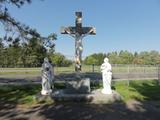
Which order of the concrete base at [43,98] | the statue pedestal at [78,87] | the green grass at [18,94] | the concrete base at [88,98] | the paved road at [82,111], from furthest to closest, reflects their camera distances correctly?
the statue pedestal at [78,87], the green grass at [18,94], the concrete base at [43,98], the concrete base at [88,98], the paved road at [82,111]

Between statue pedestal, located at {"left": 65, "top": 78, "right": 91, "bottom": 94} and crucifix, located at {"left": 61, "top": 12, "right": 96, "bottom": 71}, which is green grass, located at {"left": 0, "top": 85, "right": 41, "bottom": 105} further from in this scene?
crucifix, located at {"left": 61, "top": 12, "right": 96, "bottom": 71}

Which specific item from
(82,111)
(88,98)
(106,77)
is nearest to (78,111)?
(82,111)

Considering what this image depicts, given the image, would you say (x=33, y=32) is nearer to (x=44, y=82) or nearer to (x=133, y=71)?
(x=44, y=82)

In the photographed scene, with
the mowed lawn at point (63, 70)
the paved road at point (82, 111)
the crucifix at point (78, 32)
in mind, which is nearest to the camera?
the paved road at point (82, 111)

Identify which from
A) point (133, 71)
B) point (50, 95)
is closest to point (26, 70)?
point (133, 71)

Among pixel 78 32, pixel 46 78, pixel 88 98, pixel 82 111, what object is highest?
pixel 78 32

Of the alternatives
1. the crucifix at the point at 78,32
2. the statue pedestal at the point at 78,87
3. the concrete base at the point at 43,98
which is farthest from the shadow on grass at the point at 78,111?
the crucifix at the point at 78,32

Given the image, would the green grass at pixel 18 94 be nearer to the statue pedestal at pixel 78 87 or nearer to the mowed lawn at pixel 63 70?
the statue pedestal at pixel 78 87

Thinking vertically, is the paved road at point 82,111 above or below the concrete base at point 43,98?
below

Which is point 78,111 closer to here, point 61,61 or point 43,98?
point 43,98

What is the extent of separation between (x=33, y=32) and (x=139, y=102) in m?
6.17

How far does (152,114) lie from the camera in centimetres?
1323

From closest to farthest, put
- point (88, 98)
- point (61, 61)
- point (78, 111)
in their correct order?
point (78, 111) < point (88, 98) < point (61, 61)

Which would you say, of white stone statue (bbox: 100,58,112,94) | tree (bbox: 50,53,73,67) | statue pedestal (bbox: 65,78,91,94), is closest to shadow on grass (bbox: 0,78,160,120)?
white stone statue (bbox: 100,58,112,94)
